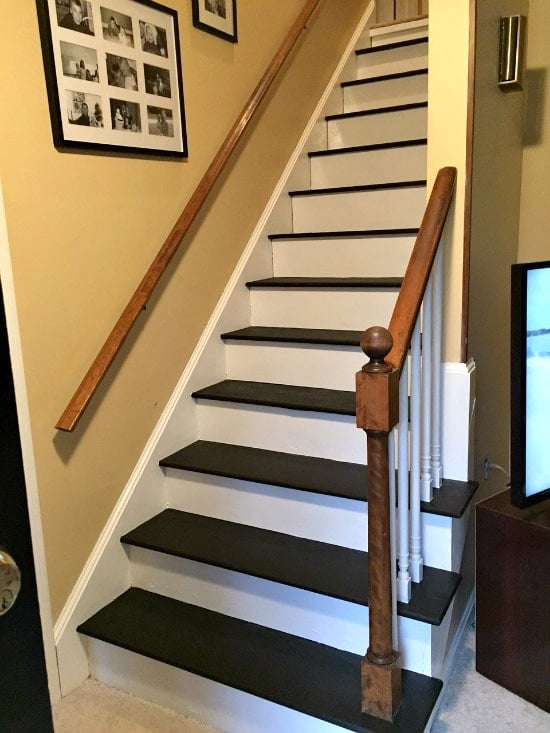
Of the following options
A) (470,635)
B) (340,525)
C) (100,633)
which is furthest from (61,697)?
(470,635)

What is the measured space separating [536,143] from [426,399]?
54.1 inches

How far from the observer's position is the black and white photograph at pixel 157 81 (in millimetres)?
2123

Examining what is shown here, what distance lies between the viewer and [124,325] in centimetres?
205

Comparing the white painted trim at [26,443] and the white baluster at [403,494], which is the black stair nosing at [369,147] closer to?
the white baluster at [403,494]

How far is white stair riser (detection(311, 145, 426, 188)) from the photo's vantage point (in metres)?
2.83

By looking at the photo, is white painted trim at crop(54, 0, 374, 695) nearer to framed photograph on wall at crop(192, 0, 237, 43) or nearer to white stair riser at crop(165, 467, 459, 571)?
white stair riser at crop(165, 467, 459, 571)

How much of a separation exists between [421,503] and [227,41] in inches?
76.5

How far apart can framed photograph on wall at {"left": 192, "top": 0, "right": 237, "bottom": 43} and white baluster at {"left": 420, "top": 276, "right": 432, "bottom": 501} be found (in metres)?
1.40

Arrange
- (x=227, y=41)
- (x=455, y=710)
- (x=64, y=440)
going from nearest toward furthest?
(x=455, y=710)
(x=64, y=440)
(x=227, y=41)

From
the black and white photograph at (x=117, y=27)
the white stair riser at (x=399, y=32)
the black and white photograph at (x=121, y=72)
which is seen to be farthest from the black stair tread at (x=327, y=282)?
the white stair riser at (x=399, y=32)

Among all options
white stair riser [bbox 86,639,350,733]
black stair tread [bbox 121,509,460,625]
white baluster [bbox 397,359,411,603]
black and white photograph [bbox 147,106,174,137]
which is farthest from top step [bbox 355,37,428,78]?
white stair riser [bbox 86,639,350,733]

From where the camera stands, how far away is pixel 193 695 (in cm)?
185

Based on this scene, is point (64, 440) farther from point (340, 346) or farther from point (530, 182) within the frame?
point (530, 182)

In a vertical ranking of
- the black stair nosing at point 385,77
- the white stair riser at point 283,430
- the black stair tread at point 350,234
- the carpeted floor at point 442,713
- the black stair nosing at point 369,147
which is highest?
the black stair nosing at point 385,77
